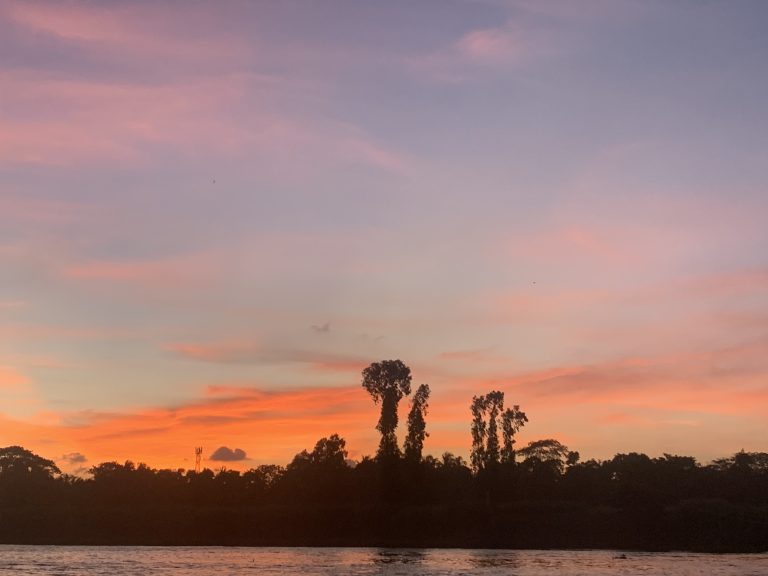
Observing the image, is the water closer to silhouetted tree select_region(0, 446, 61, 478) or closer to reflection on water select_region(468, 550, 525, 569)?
reflection on water select_region(468, 550, 525, 569)

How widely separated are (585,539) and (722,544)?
19477 millimetres

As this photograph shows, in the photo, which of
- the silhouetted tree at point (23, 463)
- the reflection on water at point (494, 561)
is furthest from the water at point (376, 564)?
→ the silhouetted tree at point (23, 463)

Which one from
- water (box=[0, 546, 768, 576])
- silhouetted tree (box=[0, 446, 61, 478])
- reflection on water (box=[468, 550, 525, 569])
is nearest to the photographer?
water (box=[0, 546, 768, 576])

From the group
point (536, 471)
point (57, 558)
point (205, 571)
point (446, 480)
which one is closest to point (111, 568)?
point (205, 571)

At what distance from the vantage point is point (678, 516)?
124688mm

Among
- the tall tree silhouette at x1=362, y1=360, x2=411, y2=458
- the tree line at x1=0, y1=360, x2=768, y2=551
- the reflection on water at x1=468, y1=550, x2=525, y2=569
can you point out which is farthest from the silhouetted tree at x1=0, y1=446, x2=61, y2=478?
the reflection on water at x1=468, y1=550, x2=525, y2=569

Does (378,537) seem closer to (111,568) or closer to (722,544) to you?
(722,544)

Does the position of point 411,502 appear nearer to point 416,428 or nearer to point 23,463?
point 416,428

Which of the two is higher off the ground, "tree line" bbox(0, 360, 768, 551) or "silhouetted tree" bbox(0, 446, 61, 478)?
"silhouetted tree" bbox(0, 446, 61, 478)

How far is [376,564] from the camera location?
83.9 meters

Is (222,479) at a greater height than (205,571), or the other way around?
(222,479)

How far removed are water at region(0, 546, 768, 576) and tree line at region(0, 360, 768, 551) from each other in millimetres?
21875

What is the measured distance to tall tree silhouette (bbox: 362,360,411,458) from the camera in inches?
5113

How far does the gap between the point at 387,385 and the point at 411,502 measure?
18252mm
